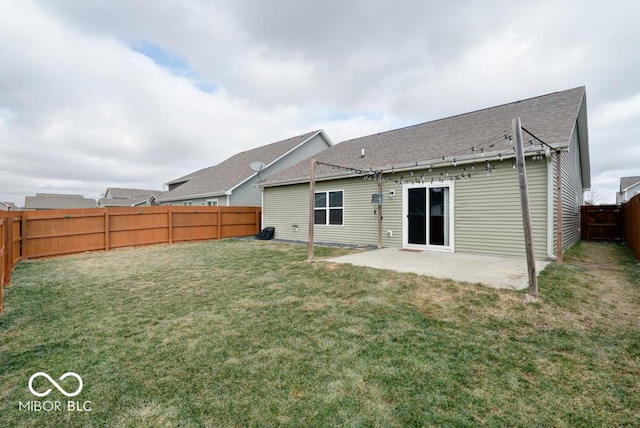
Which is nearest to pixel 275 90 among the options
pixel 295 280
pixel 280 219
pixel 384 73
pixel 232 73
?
pixel 232 73

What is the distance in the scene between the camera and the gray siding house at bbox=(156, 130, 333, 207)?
16.7 metres

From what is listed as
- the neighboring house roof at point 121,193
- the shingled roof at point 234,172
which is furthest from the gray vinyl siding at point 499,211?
the neighboring house roof at point 121,193

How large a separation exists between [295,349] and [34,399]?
2098 millimetres

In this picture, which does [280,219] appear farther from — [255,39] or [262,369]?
[262,369]

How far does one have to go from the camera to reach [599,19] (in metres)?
8.50

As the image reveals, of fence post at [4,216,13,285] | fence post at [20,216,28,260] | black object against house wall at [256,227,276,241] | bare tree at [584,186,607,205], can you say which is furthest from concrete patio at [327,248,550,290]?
bare tree at [584,186,607,205]

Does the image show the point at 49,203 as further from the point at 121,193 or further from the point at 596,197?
the point at 596,197

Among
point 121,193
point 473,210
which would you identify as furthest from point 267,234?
point 121,193

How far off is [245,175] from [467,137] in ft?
40.9

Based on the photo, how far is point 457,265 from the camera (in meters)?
5.97

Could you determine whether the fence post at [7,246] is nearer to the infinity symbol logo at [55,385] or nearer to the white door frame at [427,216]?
the infinity symbol logo at [55,385]

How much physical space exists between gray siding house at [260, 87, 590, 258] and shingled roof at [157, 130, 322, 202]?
5.89 metres

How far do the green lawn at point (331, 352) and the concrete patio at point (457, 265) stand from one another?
48 centimetres

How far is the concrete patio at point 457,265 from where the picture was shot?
4805 millimetres
